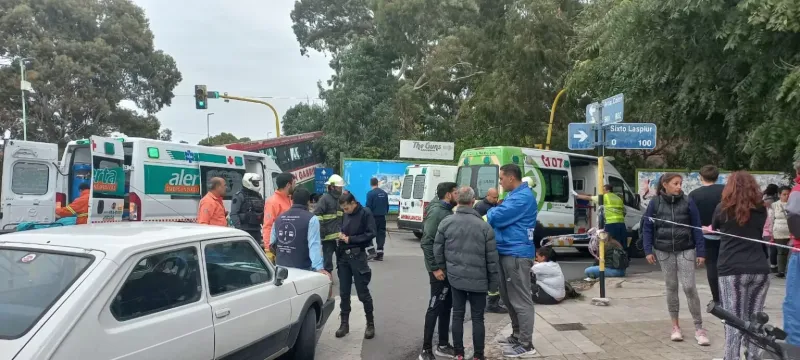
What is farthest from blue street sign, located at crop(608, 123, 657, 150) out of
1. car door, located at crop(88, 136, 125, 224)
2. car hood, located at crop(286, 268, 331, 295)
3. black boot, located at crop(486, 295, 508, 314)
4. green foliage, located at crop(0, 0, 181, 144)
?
green foliage, located at crop(0, 0, 181, 144)

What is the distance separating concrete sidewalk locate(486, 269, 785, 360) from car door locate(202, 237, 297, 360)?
218 cm

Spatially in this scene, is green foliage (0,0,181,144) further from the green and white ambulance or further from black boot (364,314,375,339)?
black boot (364,314,375,339)

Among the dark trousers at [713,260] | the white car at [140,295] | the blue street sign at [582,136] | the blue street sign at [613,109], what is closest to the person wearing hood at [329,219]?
the white car at [140,295]

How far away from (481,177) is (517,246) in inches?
324

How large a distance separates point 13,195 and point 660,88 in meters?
12.6

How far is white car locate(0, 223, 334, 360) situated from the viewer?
125 inches

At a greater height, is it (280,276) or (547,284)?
(280,276)

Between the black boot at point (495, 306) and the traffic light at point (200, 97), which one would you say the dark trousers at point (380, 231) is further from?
the traffic light at point (200, 97)

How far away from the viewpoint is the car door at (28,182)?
38.1 feet

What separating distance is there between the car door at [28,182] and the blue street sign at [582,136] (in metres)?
9.98

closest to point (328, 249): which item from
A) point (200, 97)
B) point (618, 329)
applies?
point (618, 329)

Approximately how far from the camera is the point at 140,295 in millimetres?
3688

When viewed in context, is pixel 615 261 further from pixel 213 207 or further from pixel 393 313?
pixel 213 207

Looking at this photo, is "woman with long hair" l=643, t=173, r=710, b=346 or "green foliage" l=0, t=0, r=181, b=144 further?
"green foliage" l=0, t=0, r=181, b=144
